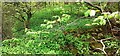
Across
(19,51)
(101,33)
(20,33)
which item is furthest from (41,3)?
(101,33)

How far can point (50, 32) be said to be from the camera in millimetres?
2227

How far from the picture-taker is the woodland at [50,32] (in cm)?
222

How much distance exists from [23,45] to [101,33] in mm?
748

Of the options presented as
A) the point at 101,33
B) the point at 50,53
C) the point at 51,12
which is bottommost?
the point at 50,53

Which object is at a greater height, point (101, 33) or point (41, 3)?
point (41, 3)

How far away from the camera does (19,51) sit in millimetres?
2229

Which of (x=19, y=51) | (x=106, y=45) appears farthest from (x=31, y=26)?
(x=106, y=45)

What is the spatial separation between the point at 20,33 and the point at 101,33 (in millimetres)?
769

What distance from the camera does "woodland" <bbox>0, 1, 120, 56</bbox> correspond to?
2221 millimetres

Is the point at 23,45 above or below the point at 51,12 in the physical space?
below

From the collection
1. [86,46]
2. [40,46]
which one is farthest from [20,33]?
[86,46]

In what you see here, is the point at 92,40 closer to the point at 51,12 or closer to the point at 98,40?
the point at 98,40

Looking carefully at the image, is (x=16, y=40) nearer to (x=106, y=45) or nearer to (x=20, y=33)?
(x=20, y=33)

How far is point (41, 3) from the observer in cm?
224
